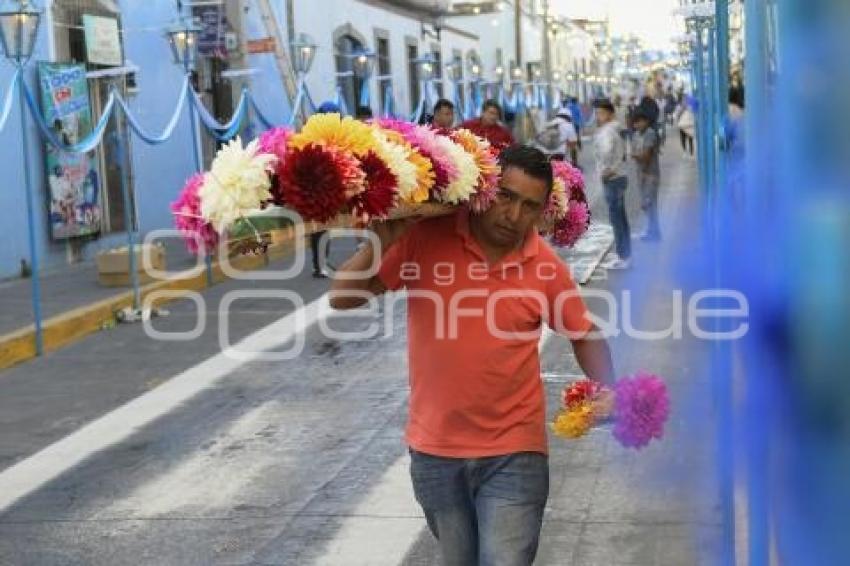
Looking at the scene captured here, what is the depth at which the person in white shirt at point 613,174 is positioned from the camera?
45.2ft

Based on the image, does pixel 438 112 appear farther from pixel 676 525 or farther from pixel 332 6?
pixel 332 6

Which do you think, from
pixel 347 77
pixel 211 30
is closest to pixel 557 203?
pixel 211 30

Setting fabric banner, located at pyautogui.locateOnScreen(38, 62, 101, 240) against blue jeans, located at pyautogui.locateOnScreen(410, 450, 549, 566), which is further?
fabric banner, located at pyautogui.locateOnScreen(38, 62, 101, 240)

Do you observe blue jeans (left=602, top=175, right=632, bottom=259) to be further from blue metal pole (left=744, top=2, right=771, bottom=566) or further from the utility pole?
the utility pole

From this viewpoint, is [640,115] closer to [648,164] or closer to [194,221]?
[648,164]

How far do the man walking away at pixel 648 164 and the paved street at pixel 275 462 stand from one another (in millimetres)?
4611

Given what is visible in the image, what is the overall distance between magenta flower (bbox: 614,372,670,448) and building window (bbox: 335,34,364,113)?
83.3ft

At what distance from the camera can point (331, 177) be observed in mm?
2910

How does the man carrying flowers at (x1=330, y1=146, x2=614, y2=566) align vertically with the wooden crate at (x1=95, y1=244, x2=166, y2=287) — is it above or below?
above

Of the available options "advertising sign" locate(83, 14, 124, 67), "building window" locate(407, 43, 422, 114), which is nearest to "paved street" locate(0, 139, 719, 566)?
"advertising sign" locate(83, 14, 124, 67)

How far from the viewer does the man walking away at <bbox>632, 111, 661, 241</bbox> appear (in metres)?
15.6

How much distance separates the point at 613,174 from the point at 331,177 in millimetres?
11300

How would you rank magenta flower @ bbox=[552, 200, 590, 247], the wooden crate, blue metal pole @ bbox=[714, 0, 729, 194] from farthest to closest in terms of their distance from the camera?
1. the wooden crate
2. blue metal pole @ bbox=[714, 0, 729, 194]
3. magenta flower @ bbox=[552, 200, 590, 247]

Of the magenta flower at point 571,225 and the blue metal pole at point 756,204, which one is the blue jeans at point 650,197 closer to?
the magenta flower at point 571,225
